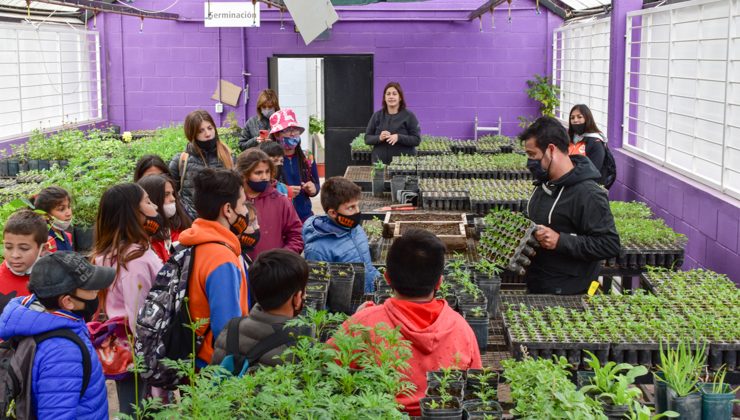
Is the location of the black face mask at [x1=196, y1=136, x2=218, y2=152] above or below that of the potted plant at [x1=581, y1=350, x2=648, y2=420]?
above

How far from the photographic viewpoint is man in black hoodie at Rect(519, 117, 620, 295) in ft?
14.1

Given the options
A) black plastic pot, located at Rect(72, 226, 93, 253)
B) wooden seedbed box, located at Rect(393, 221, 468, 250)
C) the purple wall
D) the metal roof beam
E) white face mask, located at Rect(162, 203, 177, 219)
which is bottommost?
black plastic pot, located at Rect(72, 226, 93, 253)

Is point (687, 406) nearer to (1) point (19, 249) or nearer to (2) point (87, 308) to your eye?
(2) point (87, 308)

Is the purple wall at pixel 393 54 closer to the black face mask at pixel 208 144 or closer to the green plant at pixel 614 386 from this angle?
the black face mask at pixel 208 144

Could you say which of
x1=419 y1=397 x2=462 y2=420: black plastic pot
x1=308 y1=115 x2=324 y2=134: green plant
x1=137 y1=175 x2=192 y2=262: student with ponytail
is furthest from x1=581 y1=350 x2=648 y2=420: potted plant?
x1=308 y1=115 x2=324 y2=134: green plant

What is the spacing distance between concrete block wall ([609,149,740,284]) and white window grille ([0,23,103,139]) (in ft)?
24.3

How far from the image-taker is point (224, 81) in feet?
46.4

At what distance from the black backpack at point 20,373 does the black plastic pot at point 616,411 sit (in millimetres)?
1715

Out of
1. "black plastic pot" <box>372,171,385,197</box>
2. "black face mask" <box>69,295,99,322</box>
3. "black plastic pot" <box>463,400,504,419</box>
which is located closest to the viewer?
"black plastic pot" <box>463,400,504,419</box>

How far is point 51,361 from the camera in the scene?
2.99 m

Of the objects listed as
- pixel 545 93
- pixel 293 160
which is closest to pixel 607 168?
pixel 293 160

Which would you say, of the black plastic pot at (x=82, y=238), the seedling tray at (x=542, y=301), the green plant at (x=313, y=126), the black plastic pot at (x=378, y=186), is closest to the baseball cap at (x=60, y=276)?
the seedling tray at (x=542, y=301)

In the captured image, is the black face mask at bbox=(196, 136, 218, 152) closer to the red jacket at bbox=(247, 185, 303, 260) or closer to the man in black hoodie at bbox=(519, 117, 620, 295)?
the red jacket at bbox=(247, 185, 303, 260)

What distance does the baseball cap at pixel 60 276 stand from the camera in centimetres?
301
